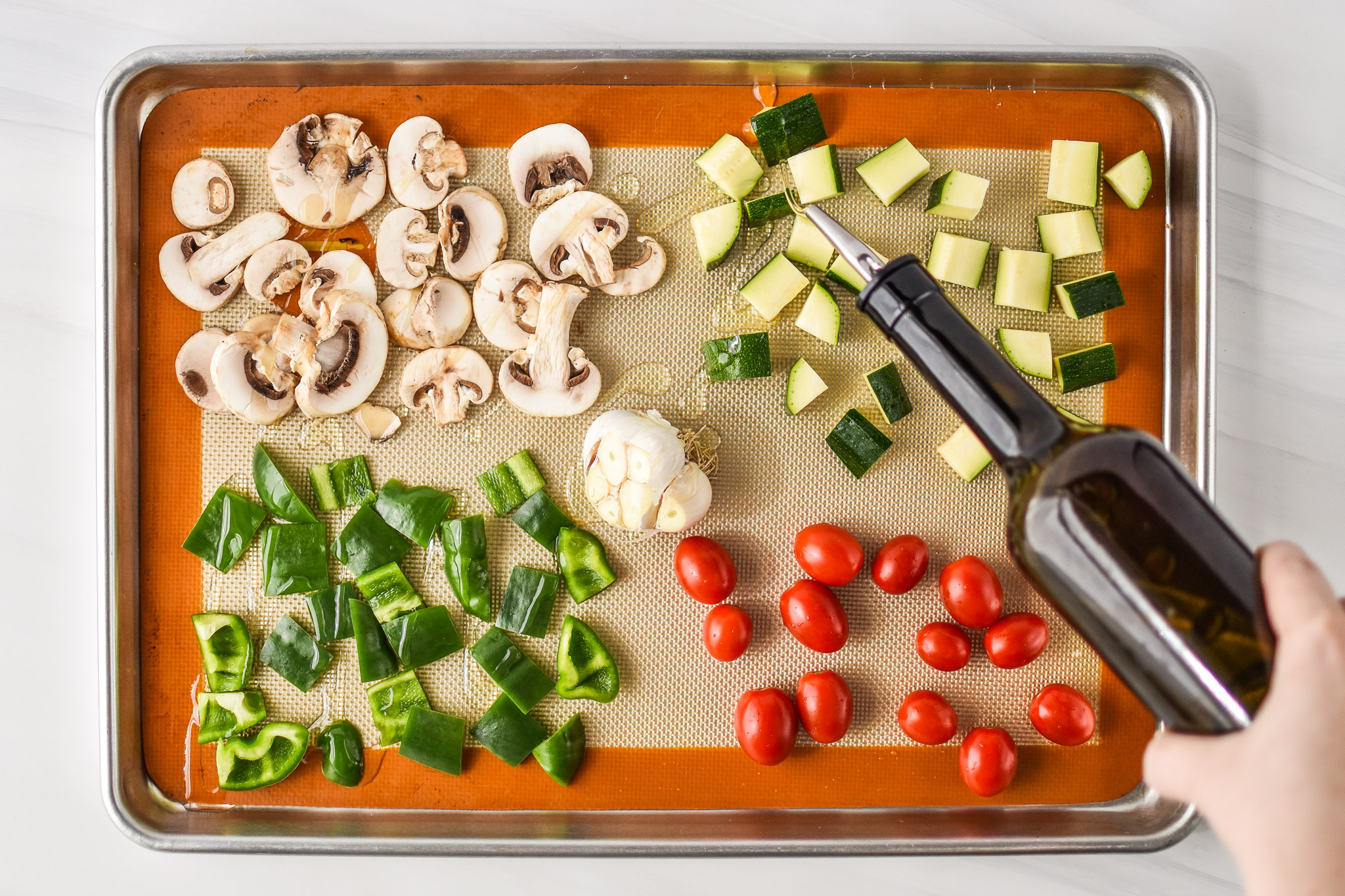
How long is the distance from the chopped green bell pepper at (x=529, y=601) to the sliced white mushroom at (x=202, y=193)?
1.11 meters

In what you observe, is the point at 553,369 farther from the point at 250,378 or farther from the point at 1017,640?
the point at 1017,640

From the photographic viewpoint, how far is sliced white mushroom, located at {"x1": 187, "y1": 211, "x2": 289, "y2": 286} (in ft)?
6.27

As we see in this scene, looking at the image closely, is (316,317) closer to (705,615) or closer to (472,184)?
(472,184)

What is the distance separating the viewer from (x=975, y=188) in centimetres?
187

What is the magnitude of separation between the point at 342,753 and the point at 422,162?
55.7 inches

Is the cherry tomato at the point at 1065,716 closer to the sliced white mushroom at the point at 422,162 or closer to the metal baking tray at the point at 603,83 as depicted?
the metal baking tray at the point at 603,83

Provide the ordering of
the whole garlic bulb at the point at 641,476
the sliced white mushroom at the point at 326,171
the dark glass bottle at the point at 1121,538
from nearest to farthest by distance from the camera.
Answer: the dark glass bottle at the point at 1121,538 → the whole garlic bulb at the point at 641,476 → the sliced white mushroom at the point at 326,171

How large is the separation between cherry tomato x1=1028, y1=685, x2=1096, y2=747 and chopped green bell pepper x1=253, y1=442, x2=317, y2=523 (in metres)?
1.80

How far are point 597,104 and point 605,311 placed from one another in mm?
497

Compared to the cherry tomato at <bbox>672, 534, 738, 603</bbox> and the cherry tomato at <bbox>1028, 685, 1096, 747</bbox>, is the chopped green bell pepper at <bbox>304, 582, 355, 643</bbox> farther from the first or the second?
the cherry tomato at <bbox>1028, 685, 1096, 747</bbox>

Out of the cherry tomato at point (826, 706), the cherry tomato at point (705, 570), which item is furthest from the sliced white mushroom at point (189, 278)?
the cherry tomato at point (826, 706)

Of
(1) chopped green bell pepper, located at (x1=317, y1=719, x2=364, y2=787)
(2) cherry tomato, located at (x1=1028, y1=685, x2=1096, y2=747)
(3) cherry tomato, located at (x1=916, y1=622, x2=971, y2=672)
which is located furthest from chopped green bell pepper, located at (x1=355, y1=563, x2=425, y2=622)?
(2) cherry tomato, located at (x1=1028, y1=685, x2=1096, y2=747)

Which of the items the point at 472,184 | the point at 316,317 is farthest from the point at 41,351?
the point at 472,184

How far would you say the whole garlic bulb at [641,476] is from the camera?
1781mm
